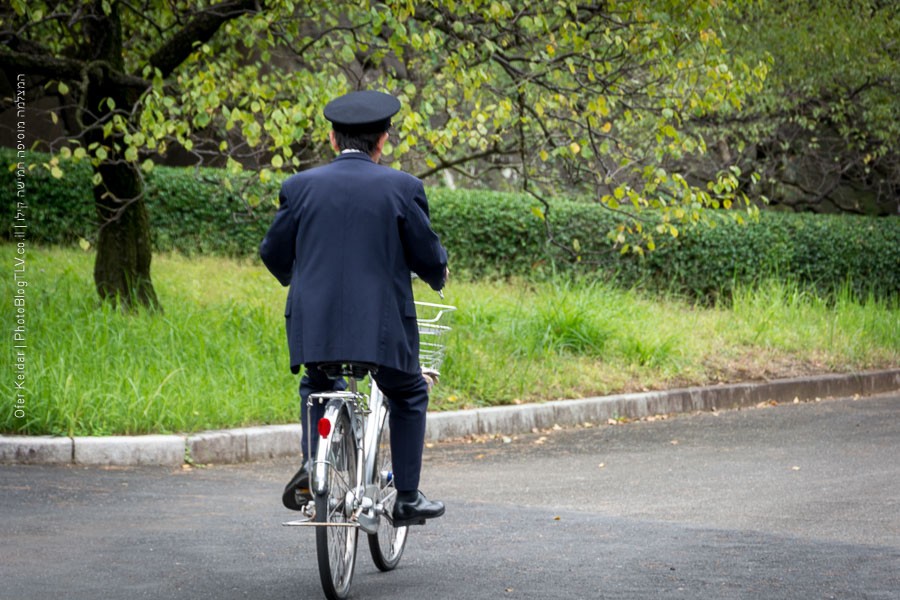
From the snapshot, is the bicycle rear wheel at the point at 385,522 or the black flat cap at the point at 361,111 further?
the bicycle rear wheel at the point at 385,522

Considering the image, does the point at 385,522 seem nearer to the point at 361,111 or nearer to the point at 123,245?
the point at 361,111

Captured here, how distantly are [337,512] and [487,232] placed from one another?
43.3ft

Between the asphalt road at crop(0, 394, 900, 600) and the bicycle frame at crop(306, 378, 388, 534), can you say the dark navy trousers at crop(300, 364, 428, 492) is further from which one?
the asphalt road at crop(0, 394, 900, 600)

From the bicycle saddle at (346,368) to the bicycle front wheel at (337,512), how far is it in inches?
5.2

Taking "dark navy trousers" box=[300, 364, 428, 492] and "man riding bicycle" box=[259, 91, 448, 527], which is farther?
"dark navy trousers" box=[300, 364, 428, 492]

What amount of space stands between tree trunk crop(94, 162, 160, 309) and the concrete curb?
11.4 feet

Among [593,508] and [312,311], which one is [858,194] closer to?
[593,508]

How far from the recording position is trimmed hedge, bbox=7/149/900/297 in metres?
16.3

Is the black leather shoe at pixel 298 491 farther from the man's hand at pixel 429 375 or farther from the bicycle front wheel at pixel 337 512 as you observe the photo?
the man's hand at pixel 429 375

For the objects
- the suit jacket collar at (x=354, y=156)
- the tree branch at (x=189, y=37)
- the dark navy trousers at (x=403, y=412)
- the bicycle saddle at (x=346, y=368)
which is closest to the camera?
the bicycle saddle at (x=346, y=368)

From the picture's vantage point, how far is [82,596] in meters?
4.30

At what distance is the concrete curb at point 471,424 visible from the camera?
7.40m

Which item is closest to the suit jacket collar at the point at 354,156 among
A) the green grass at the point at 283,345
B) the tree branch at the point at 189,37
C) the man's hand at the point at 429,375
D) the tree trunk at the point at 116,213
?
the man's hand at the point at 429,375

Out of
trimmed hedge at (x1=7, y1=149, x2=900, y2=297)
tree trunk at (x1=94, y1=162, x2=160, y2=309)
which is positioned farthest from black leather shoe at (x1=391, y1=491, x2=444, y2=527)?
trimmed hedge at (x1=7, y1=149, x2=900, y2=297)
